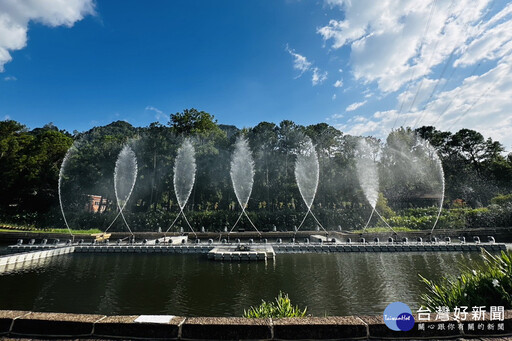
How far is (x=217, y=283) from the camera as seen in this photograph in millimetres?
15031

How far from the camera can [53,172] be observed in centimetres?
4491

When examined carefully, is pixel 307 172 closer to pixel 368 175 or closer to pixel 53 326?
pixel 368 175

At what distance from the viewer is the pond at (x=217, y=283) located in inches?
456

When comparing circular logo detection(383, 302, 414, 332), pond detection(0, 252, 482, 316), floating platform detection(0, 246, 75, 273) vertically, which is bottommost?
pond detection(0, 252, 482, 316)

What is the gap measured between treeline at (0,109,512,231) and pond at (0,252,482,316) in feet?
65.8

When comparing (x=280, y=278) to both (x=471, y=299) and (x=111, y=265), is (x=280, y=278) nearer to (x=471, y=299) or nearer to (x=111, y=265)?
(x=471, y=299)

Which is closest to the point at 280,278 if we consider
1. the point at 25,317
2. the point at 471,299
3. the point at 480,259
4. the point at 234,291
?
the point at 234,291

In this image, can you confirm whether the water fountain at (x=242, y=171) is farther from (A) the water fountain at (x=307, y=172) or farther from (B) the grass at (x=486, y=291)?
(B) the grass at (x=486, y=291)

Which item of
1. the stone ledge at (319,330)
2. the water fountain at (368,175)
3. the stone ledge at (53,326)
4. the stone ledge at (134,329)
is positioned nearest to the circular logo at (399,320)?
the stone ledge at (319,330)

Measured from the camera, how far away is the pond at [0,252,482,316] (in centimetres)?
1157

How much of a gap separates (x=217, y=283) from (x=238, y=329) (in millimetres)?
11483

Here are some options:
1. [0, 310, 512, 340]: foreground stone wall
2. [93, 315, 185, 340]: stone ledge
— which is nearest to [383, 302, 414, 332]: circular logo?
[0, 310, 512, 340]: foreground stone wall

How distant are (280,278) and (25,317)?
1322cm

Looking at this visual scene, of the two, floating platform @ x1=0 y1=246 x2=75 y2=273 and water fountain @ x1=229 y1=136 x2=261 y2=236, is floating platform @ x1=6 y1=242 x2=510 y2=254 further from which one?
water fountain @ x1=229 y1=136 x2=261 y2=236
